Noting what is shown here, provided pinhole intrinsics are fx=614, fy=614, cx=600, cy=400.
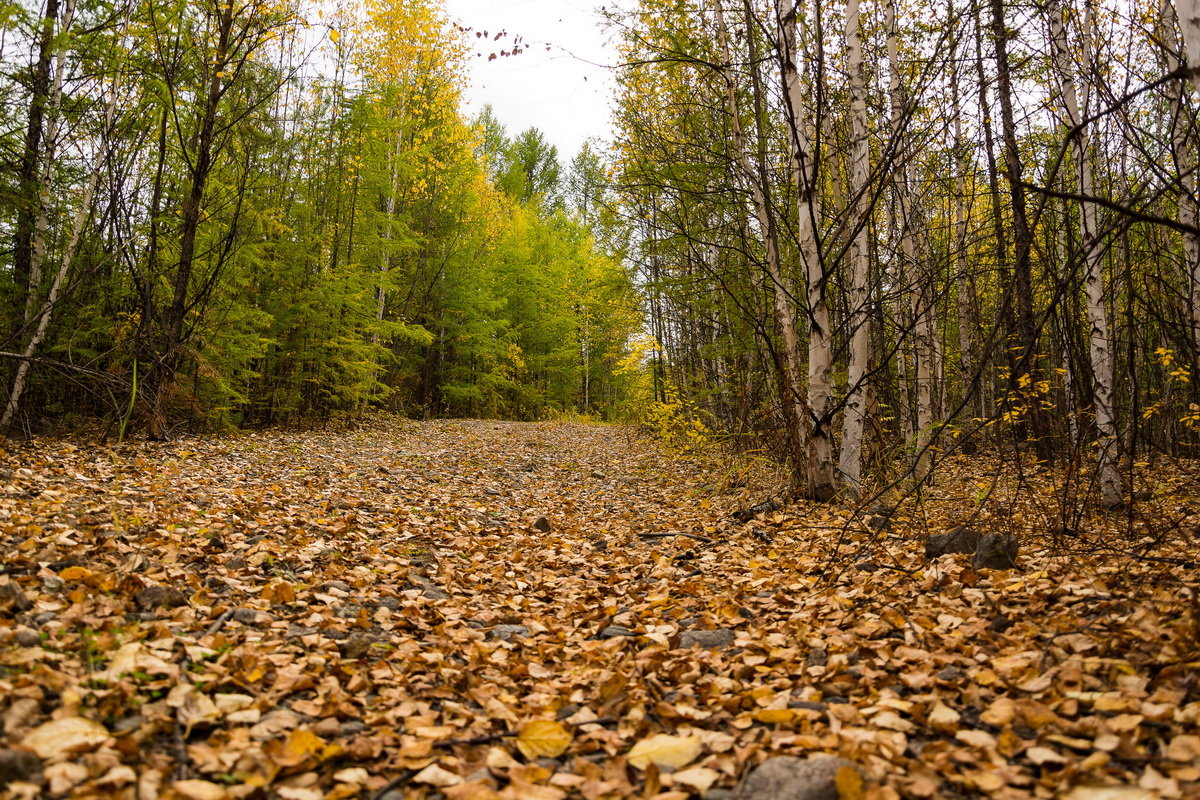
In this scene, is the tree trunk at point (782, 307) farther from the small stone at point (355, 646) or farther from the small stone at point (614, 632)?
the small stone at point (355, 646)

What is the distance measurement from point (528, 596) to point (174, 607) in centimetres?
180

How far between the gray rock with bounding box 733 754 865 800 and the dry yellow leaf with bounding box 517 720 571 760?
59cm

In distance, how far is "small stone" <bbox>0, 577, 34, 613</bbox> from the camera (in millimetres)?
2332

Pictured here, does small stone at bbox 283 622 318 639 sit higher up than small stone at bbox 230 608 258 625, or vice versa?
small stone at bbox 230 608 258 625

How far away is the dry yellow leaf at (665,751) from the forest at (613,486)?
0.01 m

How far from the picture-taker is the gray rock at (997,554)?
3.45 m

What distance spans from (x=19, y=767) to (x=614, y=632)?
7.16 ft

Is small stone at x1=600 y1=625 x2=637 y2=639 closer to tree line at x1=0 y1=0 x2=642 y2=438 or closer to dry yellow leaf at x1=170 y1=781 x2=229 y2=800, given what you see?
dry yellow leaf at x1=170 y1=781 x2=229 y2=800

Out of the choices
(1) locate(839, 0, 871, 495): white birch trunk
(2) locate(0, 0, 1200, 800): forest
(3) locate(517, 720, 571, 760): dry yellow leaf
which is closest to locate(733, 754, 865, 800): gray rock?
(2) locate(0, 0, 1200, 800): forest

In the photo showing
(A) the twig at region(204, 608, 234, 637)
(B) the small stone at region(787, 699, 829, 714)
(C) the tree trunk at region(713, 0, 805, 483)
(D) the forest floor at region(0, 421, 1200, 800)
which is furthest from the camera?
(C) the tree trunk at region(713, 0, 805, 483)

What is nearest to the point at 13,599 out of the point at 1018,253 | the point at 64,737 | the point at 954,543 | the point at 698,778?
the point at 64,737

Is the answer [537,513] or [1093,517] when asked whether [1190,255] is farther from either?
[537,513]

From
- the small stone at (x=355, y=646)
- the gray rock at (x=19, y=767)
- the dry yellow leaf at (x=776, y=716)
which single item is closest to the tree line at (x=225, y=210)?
the small stone at (x=355, y=646)

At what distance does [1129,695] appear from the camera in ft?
6.11
